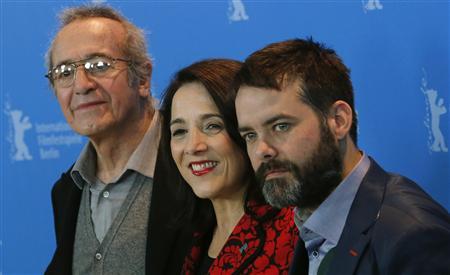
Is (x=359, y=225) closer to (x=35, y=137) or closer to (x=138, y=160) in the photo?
(x=138, y=160)

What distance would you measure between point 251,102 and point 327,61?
22 centimetres

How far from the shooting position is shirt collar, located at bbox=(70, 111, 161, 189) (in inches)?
85.0

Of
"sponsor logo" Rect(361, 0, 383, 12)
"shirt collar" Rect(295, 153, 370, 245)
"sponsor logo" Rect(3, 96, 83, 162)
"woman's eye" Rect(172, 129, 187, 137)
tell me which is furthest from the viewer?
"sponsor logo" Rect(3, 96, 83, 162)

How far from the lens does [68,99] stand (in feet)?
7.21

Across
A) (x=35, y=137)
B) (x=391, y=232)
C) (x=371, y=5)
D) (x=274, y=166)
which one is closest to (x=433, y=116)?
(x=371, y=5)

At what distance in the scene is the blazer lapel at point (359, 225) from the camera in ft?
4.40

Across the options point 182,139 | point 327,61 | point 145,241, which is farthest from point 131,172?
point 327,61

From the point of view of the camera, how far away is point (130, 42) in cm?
228

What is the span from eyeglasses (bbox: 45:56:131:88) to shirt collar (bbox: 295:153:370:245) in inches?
38.6

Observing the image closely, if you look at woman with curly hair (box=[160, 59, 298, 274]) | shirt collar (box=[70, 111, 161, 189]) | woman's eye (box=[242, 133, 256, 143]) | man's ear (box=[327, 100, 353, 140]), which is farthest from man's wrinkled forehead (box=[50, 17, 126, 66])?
man's ear (box=[327, 100, 353, 140])

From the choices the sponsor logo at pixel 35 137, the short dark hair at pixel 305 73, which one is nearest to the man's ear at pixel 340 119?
the short dark hair at pixel 305 73

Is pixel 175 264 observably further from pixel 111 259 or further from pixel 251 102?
pixel 251 102

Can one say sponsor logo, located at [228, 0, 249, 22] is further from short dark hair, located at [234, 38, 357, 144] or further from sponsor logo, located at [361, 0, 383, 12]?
short dark hair, located at [234, 38, 357, 144]

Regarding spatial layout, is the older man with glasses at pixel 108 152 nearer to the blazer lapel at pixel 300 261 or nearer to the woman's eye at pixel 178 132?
the woman's eye at pixel 178 132
